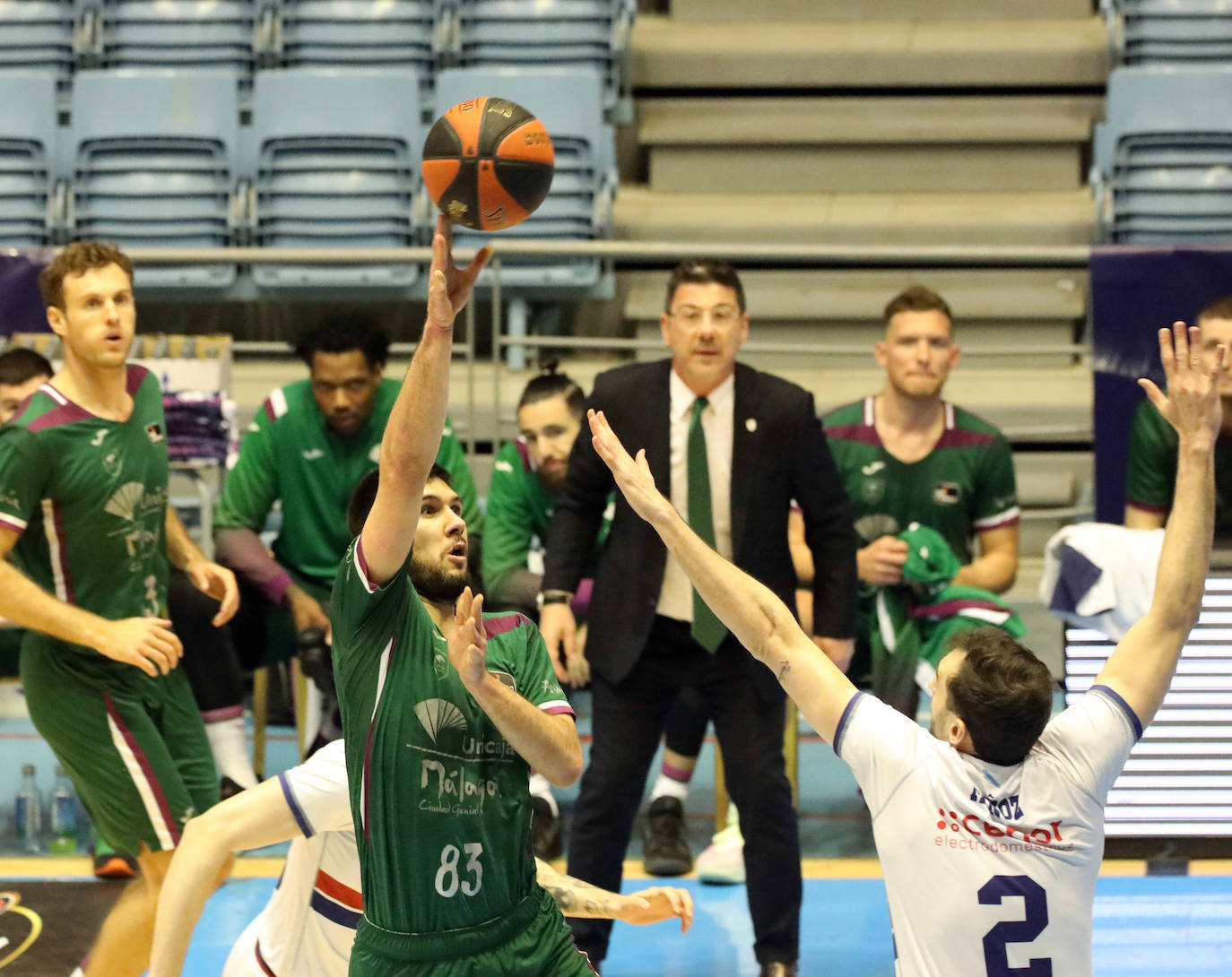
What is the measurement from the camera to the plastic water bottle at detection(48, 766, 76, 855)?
5.89m

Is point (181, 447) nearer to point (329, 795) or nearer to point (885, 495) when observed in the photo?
point (885, 495)

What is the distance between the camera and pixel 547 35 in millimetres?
9688

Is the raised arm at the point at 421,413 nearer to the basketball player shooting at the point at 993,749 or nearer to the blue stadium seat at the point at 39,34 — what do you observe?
the basketball player shooting at the point at 993,749

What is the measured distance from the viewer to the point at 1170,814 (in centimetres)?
562

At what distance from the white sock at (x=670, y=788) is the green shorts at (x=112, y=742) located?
1879 millimetres

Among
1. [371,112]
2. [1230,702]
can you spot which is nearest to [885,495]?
[1230,702]

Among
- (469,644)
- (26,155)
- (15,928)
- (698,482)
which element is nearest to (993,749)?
(469,644)

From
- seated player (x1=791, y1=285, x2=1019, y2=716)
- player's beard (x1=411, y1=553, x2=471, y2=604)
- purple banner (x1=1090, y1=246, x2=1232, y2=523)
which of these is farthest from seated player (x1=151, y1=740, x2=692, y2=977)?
purple banner (x1=1090, y1=246, x2=1232, y2=523)

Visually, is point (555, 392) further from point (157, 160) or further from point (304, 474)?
point (157, 160)

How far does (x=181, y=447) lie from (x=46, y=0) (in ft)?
15.8

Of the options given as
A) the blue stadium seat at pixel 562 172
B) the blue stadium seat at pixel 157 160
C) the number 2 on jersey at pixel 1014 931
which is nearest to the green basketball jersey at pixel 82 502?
the number 2 on jersey at pixel 1014 931

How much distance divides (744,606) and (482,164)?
104 cm

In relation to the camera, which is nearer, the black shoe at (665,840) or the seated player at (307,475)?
the black shoe at (665,840)

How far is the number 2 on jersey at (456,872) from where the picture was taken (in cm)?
306
